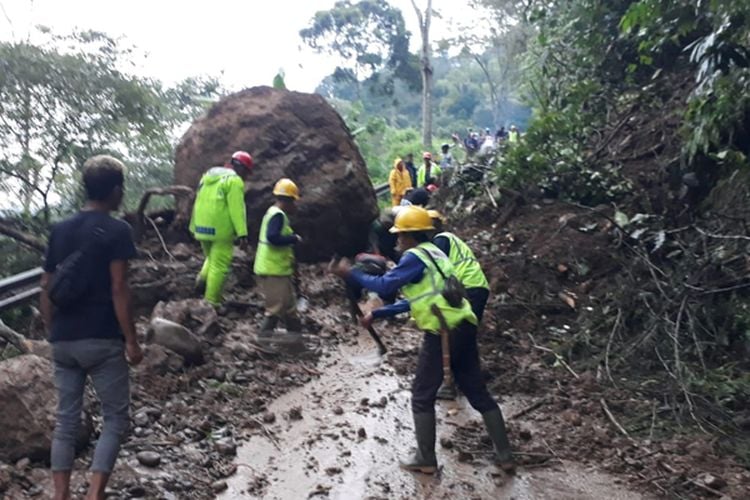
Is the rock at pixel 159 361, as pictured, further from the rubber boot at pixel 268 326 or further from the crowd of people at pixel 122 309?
the rubber boot at pixel 268 326

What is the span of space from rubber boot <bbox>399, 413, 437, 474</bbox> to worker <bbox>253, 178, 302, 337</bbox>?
301 cm

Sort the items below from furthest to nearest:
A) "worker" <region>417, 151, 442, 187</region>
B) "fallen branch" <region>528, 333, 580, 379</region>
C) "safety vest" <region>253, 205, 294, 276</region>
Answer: "worker" <region>417, 151, 442, 187</region>, "safety vest" <region>253, 205, 294, 276</region>, "fallen branch" <region>528, 333, 580, 379</region>

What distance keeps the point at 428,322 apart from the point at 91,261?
2.09 metres

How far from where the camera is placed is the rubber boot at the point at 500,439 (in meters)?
4.92

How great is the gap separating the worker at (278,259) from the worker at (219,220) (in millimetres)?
432

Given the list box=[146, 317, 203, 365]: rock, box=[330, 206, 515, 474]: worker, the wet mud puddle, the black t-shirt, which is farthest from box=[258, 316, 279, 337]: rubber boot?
the black t-shirt

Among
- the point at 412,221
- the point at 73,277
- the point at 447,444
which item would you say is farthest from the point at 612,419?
the point at 73,277

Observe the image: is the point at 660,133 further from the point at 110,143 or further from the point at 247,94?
the point at 110,143

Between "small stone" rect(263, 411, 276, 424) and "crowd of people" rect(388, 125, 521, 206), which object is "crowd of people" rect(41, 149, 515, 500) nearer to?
"small stone" rect(263, 411, 276, 424)

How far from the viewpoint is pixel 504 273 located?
9.04m

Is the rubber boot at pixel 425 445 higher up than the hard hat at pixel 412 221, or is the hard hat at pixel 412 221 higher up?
the hard hat at pixel 412 221

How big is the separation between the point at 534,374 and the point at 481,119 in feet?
172

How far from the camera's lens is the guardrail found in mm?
Answer: 7656

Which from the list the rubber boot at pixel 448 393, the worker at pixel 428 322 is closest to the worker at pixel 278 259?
the rubber boot at pixel 448 393
